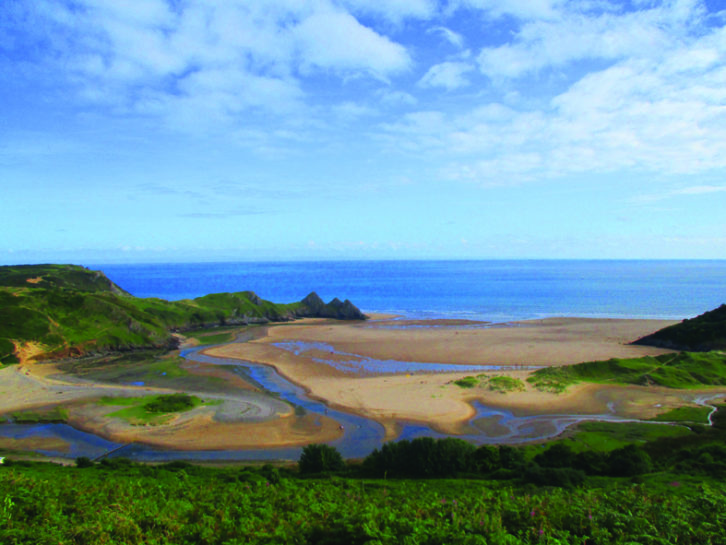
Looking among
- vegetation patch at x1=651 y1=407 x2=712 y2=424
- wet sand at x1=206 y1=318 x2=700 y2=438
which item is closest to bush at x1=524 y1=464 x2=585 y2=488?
wet sand at x1=206 y1=318 x2=700 y2=438

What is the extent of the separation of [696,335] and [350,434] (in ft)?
177

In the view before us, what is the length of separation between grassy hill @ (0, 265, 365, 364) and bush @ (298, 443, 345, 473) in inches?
1901

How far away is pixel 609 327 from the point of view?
80.2 meters

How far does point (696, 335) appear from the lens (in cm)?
6075

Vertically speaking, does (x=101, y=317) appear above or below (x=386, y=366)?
above

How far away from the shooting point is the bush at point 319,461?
2505cm

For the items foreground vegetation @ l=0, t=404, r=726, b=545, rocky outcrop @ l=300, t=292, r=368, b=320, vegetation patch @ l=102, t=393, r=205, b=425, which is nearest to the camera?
foreground vegetation @ l=0, t=404, r=726, b=545

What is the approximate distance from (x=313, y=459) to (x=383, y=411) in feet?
40.8

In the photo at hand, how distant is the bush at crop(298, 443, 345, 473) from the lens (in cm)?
2505

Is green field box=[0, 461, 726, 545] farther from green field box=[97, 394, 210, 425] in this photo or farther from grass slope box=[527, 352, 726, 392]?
grass slope box=[527, 352, 726, 392]

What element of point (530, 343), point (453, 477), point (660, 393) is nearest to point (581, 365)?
point (660, 393)

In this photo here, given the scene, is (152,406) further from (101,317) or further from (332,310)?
(332,310)

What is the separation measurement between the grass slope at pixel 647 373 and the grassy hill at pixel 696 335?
10711 millimetres

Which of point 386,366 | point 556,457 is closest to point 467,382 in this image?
point 386,366
